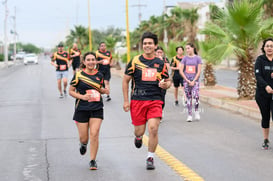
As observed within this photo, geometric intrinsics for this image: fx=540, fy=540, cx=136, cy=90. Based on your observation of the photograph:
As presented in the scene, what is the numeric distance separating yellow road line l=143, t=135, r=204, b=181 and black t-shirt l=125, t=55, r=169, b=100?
3.20 feet

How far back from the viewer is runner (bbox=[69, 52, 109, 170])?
7.19 m

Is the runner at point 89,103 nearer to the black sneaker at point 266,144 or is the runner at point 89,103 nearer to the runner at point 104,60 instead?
the black sneaker at point 266,144

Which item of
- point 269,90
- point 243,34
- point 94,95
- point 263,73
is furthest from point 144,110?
point 243,34

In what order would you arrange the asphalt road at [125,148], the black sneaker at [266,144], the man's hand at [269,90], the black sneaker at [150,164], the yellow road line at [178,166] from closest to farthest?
the yellow road line at [178,166]
the asphalt road at [125,148]
the black sneaker at [150,164]
the man's hand at [269,90]
the black sneaker at [266,144]

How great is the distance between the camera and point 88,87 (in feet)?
24.0

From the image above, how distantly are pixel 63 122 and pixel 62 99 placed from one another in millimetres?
5760

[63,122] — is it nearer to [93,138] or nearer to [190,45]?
[190,45]

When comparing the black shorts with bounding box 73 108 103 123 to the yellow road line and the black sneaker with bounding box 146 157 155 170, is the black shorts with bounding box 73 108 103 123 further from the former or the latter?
the yellow road line

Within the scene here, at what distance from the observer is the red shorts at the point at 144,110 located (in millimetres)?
7137

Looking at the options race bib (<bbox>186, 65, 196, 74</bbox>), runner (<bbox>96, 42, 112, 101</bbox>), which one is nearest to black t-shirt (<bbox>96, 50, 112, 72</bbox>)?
runner (<bbox>96, 42, 112, 101</bbox>)

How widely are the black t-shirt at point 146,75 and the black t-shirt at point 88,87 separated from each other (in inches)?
19.0

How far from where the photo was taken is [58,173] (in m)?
7.03

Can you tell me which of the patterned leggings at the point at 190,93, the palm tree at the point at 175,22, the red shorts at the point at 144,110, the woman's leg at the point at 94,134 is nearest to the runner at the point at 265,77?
the red shorts at the point at 144,110

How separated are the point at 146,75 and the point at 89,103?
0.85 metres
